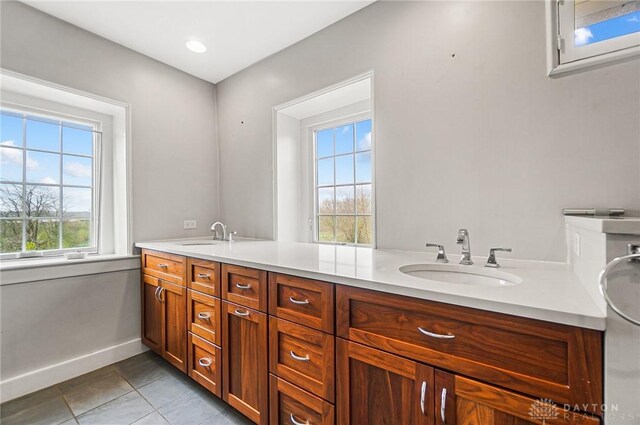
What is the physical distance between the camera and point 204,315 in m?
1.64

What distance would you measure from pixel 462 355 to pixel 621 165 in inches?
38.7

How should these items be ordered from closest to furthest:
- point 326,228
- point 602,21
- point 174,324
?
point 602,21 → point 174,324 → point 326,228

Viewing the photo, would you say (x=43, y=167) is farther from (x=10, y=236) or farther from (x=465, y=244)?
(x=465, y=244)

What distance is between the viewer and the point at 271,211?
2.39m

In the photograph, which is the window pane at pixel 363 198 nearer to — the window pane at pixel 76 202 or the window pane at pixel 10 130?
the window pane at pixel 76 202

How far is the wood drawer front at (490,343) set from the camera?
0.65 meters

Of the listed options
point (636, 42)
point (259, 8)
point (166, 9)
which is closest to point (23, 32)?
point (166, 9)

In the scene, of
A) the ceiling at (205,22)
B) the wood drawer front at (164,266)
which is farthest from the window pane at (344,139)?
the wood drawer front at (164,266)

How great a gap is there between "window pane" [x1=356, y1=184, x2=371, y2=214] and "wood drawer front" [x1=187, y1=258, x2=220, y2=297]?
3.58ft

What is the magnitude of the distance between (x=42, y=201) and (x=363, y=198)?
2314 millimetres

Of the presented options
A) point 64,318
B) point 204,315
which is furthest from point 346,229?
point 64,318

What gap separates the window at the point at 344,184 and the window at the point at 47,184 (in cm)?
183

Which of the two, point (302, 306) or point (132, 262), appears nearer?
point (302, 306)

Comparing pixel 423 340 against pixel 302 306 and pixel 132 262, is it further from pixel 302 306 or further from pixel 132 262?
pixel 132 262
